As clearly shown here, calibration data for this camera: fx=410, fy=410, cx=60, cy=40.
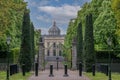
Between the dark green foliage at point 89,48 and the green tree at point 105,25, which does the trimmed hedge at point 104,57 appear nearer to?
the green tree at point 105,25

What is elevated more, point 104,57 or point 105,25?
point 105,25

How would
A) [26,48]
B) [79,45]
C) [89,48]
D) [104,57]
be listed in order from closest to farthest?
[26,48] < [89,48] < [79,45] < [104,57]

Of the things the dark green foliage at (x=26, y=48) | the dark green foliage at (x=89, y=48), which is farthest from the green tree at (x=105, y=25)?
the dark green foliage at (x=26, y=48)

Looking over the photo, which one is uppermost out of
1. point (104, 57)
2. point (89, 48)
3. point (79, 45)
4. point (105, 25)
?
point (105, 25)

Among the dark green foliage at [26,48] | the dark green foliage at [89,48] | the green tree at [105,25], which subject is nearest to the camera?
the dark green foliage at [26,48]

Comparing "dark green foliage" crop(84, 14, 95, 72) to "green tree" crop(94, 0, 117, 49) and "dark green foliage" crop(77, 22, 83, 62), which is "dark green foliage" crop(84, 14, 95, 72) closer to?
"dark green foliage" crop(77, 22, 83, 62)

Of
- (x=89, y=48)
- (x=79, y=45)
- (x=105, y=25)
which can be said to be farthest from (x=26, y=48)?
(x=105, y=25)

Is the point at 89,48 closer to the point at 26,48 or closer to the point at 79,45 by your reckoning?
the point at 26,48

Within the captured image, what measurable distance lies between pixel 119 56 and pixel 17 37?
63.9 feet

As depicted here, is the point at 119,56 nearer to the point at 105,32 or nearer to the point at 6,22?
the point at 105,32

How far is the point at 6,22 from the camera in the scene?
40719 mm

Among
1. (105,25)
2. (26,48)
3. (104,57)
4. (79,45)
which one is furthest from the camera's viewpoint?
(105,25)

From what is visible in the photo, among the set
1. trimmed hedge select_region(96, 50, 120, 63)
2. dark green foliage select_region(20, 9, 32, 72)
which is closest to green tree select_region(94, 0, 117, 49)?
trimmed hedge select_region(96, 50, 120, 63)

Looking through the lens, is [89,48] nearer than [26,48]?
No
